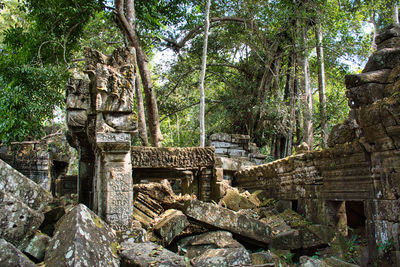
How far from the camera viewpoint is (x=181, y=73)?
14.2 m

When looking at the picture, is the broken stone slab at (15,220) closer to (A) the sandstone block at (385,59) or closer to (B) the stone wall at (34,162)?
(A) the sandstone block at (385,59)

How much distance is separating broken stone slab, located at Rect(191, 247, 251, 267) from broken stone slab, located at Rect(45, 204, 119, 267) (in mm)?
913

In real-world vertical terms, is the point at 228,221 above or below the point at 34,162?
below

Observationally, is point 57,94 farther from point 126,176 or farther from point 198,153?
point 126,176

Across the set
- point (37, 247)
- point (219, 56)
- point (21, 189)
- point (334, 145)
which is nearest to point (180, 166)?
point (334, 145)

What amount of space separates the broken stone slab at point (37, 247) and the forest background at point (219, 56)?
491cm

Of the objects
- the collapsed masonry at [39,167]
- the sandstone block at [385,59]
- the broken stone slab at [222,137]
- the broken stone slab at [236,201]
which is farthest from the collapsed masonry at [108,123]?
the broken stone slab at [222,137]

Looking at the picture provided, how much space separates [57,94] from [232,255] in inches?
257

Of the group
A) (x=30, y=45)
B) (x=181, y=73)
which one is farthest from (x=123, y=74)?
(x=181, y=73)

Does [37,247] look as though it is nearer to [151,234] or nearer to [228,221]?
[151,234]

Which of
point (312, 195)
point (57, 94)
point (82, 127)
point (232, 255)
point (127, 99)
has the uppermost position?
point (57, 94)

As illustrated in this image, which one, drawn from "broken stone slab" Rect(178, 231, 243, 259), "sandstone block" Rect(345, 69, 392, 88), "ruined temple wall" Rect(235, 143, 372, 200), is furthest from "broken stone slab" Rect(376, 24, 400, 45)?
"broken stone slab" Rect(178, 231, 243, 259)

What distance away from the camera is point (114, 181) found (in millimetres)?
4156

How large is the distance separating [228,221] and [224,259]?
1.17 meters
